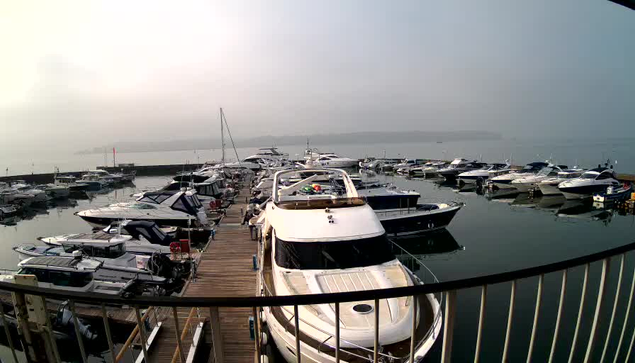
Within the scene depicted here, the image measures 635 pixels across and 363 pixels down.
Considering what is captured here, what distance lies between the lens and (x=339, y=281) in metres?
6.37

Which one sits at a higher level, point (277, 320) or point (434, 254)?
point (277, 320)

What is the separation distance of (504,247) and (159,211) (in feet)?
64.2

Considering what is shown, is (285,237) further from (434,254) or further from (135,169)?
(135,169)

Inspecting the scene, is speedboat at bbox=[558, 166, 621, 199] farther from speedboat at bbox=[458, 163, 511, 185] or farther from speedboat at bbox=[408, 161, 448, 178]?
speedboat at bbox=[408, 161, 448, 178]

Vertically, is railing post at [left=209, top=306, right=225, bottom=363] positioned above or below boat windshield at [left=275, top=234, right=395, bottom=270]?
above

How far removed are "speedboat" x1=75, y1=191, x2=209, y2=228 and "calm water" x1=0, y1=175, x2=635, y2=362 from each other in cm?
455

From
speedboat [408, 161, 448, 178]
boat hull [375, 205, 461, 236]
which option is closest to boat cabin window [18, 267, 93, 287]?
boat hull [375, 205, 461, 236]

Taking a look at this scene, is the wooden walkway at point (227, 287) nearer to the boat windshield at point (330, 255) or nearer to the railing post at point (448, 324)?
the boat windshield at point (330, 255)

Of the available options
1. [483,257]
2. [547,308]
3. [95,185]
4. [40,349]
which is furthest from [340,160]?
[40,349]

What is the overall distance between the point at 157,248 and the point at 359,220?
36.4ft

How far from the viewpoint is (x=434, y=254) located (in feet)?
56.2

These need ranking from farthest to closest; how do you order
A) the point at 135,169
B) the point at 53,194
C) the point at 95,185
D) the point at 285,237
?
1. the point at 135,169
2. the point at 95,185
3. the point at 53,194
4. the point at 285,237

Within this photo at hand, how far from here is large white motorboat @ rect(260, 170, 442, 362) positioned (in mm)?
4961

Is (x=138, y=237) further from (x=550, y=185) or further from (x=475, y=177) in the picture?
(x=475, y=177)
